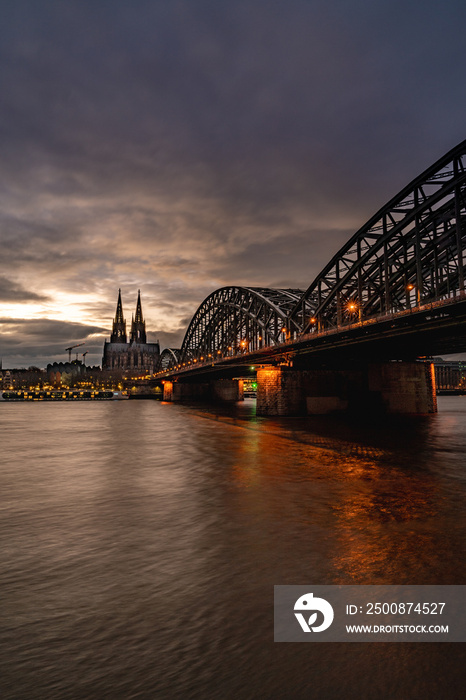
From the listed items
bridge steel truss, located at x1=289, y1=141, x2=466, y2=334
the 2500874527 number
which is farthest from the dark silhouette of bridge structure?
the 2500874527 number

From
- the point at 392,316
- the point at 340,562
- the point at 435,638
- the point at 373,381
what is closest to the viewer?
the point at 435,638

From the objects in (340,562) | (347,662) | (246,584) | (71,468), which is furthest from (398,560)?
(71,468)

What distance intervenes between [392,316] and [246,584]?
3183 centimetres

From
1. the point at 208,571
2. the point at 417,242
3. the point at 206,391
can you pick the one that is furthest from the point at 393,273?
the point at 206,391

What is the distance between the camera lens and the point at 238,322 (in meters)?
113

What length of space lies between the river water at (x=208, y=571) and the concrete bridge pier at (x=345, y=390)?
37827 millimetres

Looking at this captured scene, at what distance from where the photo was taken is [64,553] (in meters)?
9.27

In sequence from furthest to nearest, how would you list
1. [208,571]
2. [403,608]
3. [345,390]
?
[345,390] < [208,571] < [403,608]

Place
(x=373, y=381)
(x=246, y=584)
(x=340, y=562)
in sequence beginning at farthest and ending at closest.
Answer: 1. (x=373, y=381)
2. (x=340, y=562)
3. (x=246, y=584)

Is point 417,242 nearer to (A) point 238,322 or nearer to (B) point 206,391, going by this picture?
(A) point 238,322

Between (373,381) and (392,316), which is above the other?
(392,316)

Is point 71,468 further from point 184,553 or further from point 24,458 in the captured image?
point 184,553

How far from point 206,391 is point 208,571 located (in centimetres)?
12289

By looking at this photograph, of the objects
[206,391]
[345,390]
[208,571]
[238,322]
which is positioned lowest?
[208,571]
